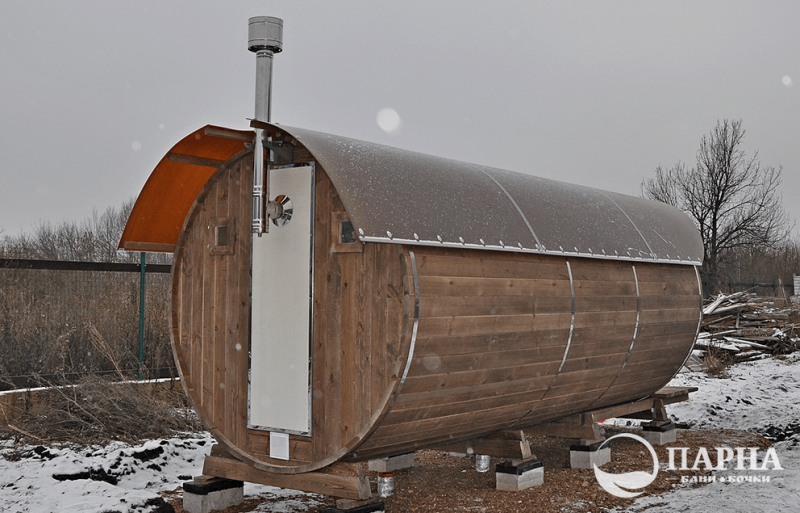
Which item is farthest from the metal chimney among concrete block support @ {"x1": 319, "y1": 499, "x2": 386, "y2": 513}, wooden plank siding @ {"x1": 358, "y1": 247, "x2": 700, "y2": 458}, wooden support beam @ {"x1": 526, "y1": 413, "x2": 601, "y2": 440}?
wooden support beam @ {"x1": 526, "y1": 413, "x2": 601, "y2": 440}

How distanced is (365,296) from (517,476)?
8.21ft

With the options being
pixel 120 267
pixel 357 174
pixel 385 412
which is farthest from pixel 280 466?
pixel 120 267

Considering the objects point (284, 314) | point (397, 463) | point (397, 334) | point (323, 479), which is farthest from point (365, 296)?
point (397, 463)

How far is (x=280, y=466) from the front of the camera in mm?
6012

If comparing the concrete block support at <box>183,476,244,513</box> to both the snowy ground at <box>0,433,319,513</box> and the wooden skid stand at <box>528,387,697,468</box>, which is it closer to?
the snowy ground at <box>0,433,319,513</box>

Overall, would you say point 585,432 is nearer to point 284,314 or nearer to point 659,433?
point 659,433

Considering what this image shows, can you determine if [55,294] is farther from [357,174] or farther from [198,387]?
[357,174]

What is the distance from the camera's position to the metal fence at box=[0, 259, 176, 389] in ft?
34.9

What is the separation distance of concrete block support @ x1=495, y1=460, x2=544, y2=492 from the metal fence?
525 centimetres

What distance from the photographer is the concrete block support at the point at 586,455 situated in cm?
808

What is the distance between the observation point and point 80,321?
11.6 metres

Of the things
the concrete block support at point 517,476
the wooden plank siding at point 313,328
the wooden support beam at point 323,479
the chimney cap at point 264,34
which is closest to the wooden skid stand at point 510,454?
the concrete block support at point 517,476

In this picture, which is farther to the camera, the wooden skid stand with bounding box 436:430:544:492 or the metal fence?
the metal fence

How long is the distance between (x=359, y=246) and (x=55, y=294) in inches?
300
